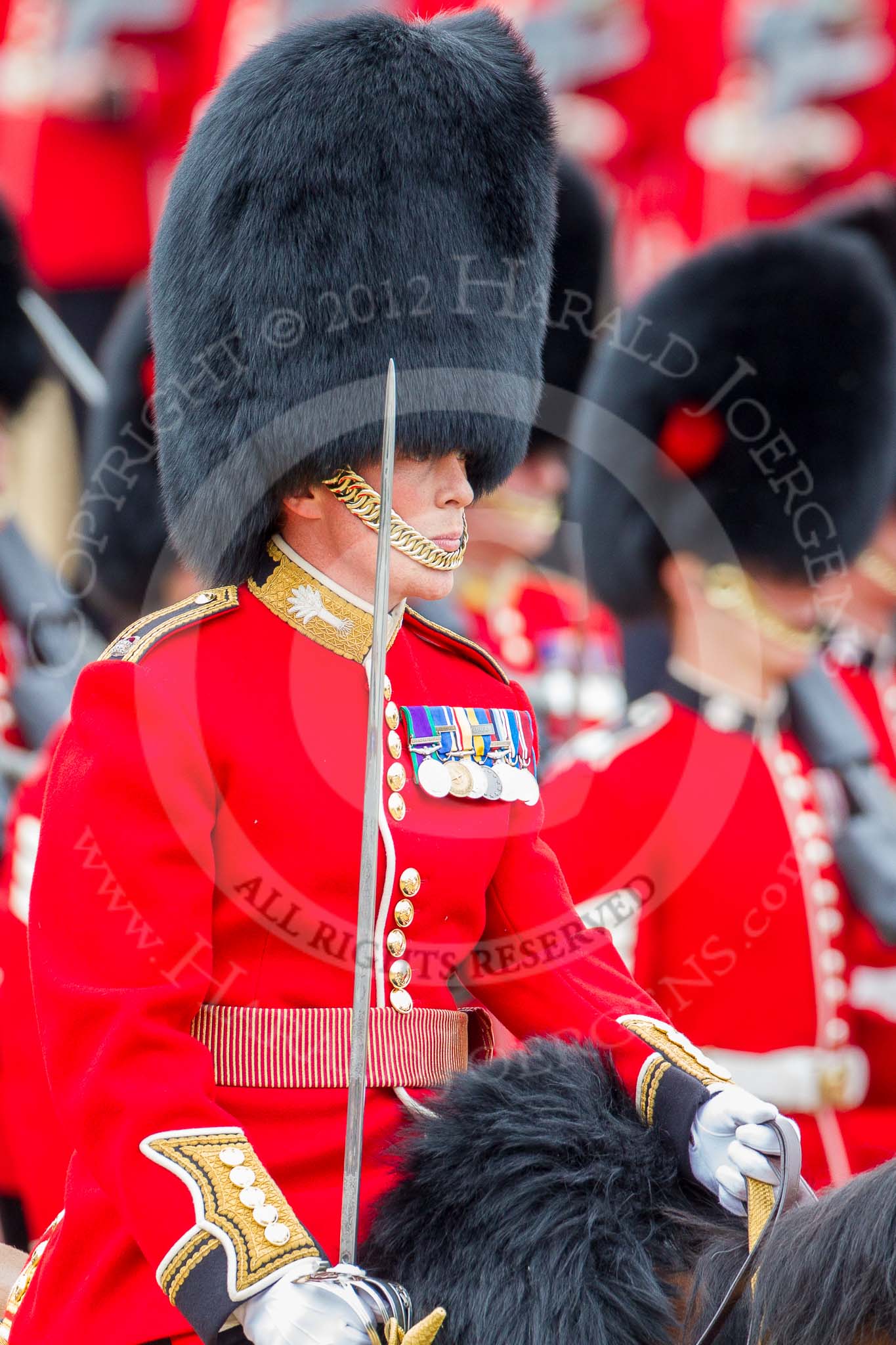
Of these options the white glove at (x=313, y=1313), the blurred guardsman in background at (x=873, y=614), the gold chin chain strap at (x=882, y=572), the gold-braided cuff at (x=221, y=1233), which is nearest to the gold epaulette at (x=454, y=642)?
the gold-braided cuff at (x=221, y=1233)

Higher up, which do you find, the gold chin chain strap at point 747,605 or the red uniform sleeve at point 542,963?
the gold chin chain strap at point 747,605

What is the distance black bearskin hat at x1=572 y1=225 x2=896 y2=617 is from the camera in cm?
433

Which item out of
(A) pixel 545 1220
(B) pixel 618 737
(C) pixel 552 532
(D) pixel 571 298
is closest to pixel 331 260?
(A) pixel 545 1220

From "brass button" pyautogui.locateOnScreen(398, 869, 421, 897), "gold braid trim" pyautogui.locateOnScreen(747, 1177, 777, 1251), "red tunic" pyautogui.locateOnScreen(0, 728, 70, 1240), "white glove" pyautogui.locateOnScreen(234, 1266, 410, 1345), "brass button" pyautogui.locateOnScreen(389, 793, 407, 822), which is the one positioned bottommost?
"red tunic" pyautogui.locateOnScreen(0, 728, 70, 1240)

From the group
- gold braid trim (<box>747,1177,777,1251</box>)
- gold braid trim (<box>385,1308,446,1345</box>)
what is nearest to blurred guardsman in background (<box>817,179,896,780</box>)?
gold braid trim (<box>747,1177,777,1251</box>)

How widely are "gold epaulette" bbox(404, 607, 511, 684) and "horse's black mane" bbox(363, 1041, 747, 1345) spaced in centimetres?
50

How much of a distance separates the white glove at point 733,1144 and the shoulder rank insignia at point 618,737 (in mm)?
1727

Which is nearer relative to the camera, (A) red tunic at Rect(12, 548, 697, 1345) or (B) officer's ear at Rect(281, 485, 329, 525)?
(A) red tunic at Rect(12, 548, 697, 1345)

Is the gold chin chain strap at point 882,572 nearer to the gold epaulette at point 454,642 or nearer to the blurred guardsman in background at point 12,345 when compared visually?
the blurred guardsman in background at point 12,345

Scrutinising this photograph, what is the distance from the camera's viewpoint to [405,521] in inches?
79.7

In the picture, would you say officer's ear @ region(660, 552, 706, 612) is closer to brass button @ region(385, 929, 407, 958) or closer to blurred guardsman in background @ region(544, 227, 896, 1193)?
blurred guardsman in background @ region(544, 227, 896, 1193)

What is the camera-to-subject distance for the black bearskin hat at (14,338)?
208 inches

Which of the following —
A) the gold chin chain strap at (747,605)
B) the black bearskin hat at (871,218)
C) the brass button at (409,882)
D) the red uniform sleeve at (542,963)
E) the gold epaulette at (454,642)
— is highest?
the black bearskin hat at (871,218)

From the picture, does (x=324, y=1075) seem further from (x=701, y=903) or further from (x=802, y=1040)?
(x=802, y=1040)
